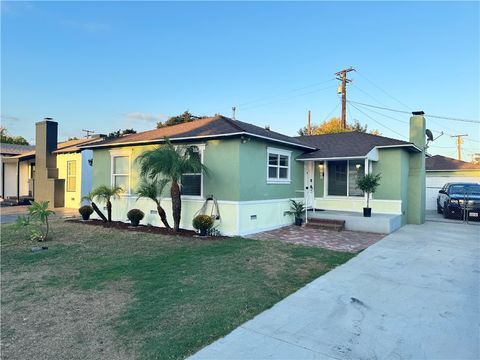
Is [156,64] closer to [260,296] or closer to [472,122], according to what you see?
[260,296]

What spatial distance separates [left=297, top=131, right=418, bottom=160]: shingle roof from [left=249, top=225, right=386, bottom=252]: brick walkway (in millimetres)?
3030

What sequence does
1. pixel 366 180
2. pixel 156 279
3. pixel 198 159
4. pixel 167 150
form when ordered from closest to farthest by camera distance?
pixel 156 279 < pixel 167 150 < pixel 198 159 < pixel 366 180

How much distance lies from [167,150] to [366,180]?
715 centimetres

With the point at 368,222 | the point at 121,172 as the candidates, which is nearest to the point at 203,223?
the point at 121,172

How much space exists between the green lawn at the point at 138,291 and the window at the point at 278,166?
3.35 m

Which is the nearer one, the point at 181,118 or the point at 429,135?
the point at 429,135

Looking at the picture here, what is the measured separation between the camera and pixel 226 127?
1038cm

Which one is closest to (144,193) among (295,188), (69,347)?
(295,188)

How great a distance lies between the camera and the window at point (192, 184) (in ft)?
34.7

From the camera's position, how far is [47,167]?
1928cm

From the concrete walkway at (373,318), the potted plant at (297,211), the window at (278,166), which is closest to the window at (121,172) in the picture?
the window at (278,166)

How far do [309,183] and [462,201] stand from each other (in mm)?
7360

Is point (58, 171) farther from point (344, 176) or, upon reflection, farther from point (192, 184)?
point (344, 176)

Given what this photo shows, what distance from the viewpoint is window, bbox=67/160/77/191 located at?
61.0ft
